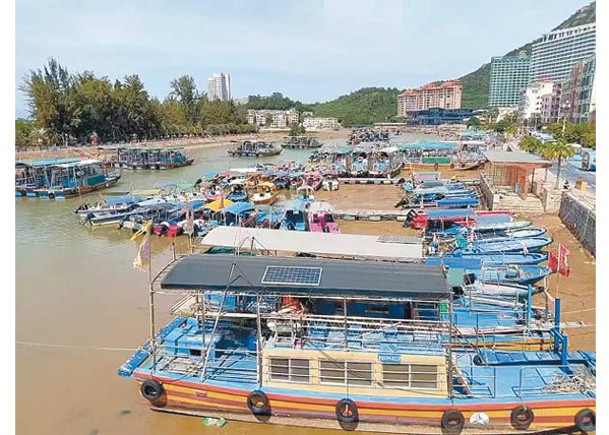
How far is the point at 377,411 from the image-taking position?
847 centimetres

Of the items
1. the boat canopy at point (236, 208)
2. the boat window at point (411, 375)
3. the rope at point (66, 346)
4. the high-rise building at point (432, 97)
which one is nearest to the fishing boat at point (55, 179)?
the boat canopy at point (236, 208)

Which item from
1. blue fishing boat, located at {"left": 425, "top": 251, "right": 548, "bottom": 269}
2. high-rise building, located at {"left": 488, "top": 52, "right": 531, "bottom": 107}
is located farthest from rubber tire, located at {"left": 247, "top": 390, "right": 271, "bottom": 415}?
high-rise building, located at {"left": 488, "top": 52, "right": 531, "bottom": 107}

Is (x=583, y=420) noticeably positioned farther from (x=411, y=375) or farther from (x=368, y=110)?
(x=368, y=110)

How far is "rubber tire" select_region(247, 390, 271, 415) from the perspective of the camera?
8656 mm

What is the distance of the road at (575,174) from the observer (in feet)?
88.4

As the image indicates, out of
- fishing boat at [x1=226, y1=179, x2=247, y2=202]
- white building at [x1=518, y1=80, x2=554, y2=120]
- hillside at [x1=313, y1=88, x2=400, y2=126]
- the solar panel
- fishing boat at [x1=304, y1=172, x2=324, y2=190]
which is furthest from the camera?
hillside at [x1=313, y1=88, x2=400, y2=126]

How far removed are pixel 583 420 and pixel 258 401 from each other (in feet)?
18.8

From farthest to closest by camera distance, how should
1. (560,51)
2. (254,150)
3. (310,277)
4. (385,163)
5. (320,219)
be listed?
(560,51), (254,150), (385,163), (320,219), (310,277)

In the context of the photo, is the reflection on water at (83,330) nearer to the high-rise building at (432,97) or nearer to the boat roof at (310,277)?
the boat roof at (310,277)

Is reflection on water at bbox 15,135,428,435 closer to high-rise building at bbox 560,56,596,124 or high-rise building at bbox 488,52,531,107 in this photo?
high-rise building at bbox 560,56,596,124

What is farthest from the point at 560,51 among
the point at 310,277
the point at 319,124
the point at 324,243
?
the point at 310,277

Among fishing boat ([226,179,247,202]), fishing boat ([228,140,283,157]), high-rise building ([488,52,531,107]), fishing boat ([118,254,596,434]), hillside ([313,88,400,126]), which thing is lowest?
fishing boat ([118,254,596,434])

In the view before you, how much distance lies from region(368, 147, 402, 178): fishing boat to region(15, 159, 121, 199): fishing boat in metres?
22.5

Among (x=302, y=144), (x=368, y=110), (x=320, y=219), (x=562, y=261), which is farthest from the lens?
(x=368, y=110)
